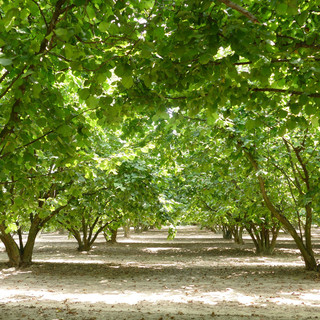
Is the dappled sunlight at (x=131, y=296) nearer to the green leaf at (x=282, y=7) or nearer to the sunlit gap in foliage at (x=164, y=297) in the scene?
the sunlit gap in foliage at (x=164, y=297)

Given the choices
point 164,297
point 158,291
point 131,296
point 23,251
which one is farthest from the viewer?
point 23,251

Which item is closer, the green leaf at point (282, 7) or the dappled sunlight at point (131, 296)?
the green leaf at point (282, 7)

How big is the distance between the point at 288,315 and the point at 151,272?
24.4 ft

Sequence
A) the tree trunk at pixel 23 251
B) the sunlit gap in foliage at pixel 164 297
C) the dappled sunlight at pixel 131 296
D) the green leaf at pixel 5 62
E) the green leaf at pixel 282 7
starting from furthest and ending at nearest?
1. the tree trunk at pixel 23 251
2. the dappled sunlight at pixel 131 296
3. the sunlit gap in foliage at pixel 164 297
4. the green leaf at pixel 282 7
5. the green leaf at pixel 5 62

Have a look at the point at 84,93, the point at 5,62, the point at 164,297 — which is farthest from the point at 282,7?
the point at 164,297

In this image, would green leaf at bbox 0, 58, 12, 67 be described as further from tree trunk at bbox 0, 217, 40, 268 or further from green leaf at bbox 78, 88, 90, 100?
tree trunk at bbox 0, 217, 40, 268

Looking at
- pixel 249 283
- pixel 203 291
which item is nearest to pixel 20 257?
pixel 203 291

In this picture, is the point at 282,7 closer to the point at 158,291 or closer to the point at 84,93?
the point at 84,93

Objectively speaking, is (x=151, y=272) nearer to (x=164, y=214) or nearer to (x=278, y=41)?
(x=164, y=214)

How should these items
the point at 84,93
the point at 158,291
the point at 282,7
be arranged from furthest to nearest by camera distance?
the point at 158,291 < the point at 84,93 < the point at 282,7

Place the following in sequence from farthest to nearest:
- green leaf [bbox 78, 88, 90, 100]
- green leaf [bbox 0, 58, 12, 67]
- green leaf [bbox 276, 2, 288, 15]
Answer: green leaf [bbox 78, 88, 90, 100], green leaf [bbox 276, 2, 288, 15], green leaf [bbox 0, 58, 12, 67]

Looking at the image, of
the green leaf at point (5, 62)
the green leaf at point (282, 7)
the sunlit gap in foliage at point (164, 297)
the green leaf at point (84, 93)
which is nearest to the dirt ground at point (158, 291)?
the sunlit gap in foliage at point (164, 297)

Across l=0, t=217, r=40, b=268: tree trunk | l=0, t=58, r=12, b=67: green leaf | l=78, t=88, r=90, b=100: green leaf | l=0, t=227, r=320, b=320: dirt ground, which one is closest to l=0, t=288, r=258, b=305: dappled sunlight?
l=0, t=227, r=320, b=320: dirt ground

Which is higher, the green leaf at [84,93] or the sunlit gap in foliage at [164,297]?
the green leaf at [84,93]
